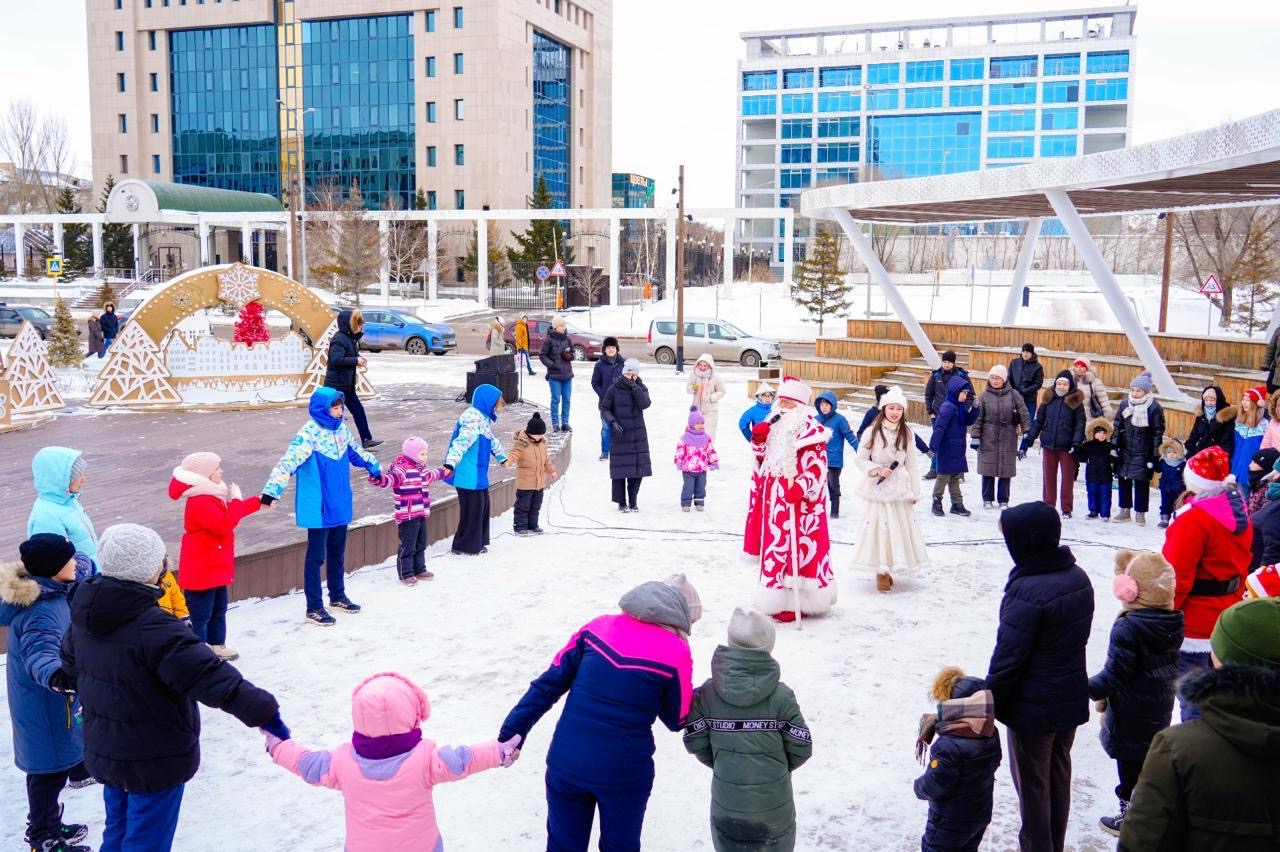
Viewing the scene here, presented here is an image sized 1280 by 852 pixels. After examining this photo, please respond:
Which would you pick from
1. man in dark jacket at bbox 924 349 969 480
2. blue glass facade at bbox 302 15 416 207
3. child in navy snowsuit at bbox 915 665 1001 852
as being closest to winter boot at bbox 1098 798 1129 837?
child in navy snowsuit at bbox 915 665 1001 852

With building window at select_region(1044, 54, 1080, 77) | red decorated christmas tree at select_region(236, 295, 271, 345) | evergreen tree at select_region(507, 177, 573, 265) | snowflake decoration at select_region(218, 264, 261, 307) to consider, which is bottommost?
red decorated christmas tree at select_region(236, 295, 271, 345)

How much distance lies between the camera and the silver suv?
28.4 meters

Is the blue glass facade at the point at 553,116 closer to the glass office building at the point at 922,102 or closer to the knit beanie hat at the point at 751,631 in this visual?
the glass office building at the point at 922,102

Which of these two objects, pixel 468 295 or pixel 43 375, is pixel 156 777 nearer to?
pixel 43 375

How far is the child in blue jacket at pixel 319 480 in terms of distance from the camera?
7.09 metres

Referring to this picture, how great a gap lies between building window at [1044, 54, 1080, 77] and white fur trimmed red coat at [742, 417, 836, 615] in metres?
84.6

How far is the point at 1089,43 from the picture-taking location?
79938 millimetres

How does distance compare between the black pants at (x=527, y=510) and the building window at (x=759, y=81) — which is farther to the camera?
the building window at (x=759, y=81)

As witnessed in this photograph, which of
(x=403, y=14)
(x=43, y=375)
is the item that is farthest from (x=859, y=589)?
(x=403, y=14)

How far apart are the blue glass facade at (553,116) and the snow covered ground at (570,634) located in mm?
63346

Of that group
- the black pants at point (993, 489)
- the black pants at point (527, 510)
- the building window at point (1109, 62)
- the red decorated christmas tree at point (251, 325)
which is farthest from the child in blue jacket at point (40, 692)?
the building window at point (1109, 62)

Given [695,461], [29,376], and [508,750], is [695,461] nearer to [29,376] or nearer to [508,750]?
[508,750]

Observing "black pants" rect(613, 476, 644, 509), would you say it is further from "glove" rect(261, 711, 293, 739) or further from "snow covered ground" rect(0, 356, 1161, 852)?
"glove" rect(261, 711, 293, 739)

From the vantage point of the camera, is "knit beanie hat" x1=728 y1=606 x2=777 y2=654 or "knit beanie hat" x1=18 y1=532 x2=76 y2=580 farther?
"knit beanie hat" x1=18 y1=532 x2=76 y2=580
